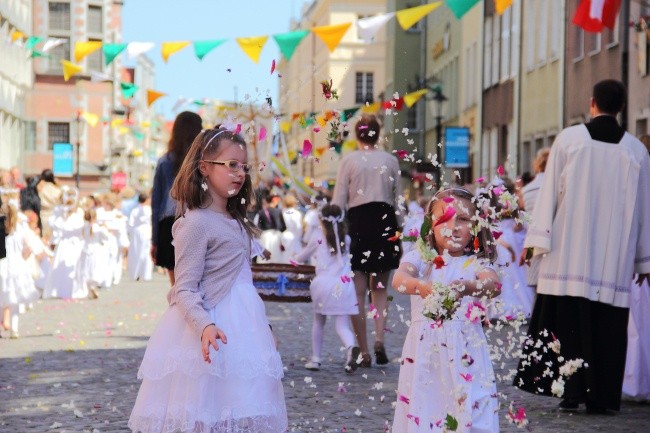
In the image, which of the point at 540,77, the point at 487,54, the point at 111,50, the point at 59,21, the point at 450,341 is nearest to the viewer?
the point at 450,341

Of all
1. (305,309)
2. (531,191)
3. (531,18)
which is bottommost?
(305,309)

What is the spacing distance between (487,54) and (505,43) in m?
3.25

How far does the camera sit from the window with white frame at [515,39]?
39916 mm

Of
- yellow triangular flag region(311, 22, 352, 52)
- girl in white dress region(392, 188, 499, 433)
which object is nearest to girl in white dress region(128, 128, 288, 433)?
girl in white dress region(392, 188, 499, 433)

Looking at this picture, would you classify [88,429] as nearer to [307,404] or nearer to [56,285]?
[307,404]

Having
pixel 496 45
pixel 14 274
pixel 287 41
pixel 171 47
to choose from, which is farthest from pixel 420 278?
pixel 496 45

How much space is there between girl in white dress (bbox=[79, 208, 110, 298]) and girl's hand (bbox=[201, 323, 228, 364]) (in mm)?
18546

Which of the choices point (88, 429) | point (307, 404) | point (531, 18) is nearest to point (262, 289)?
point (307, 404)

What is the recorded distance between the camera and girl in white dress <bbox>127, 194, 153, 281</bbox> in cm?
3303

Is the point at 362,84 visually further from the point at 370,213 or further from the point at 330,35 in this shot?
the point at 370,213

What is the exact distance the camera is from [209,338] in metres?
6.19

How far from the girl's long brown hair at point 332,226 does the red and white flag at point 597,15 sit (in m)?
5.15

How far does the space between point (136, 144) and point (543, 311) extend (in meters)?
126

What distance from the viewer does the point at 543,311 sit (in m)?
10.5
